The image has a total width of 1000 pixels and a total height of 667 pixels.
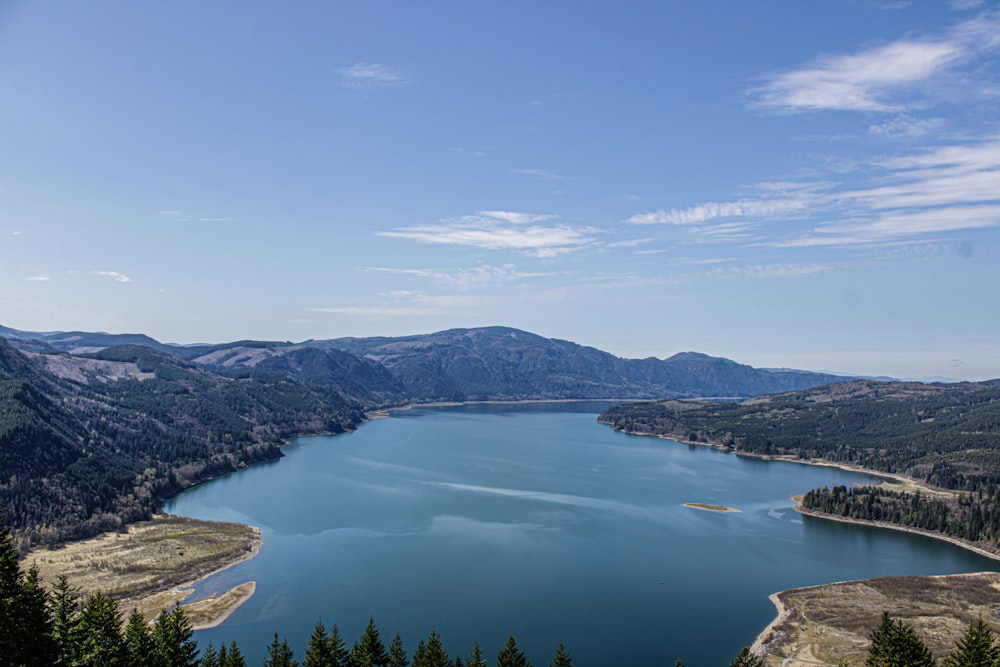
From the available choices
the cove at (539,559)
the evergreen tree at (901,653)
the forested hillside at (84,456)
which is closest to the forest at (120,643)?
the evergreen tree at (901,653)

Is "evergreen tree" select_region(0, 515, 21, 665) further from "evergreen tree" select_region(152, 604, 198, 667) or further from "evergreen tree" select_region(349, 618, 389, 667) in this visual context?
"evergreen tree" select_region(349, 618, 389, 667)

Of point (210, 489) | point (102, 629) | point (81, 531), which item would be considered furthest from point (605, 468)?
point (102, 629)

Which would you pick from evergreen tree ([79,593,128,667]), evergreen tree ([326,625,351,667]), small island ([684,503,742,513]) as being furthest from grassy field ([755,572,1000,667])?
evergreen tree ([79,593,128,667])

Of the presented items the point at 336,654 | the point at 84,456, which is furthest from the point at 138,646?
the point at 84,456

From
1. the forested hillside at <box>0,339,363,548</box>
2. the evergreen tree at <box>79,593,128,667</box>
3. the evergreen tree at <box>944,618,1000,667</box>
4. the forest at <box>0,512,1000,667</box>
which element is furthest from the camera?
the forested hillside at <box>0,339,363,548</box>

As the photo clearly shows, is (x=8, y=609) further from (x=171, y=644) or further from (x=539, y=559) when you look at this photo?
(x=539, y=559)
